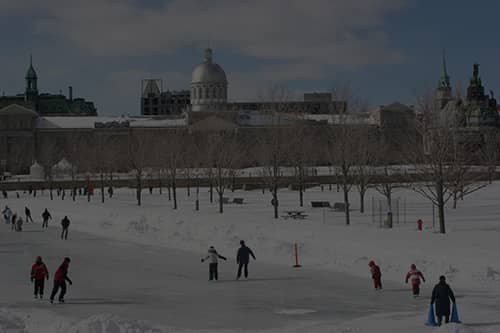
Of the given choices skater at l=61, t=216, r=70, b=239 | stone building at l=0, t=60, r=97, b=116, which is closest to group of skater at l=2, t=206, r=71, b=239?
skater at l=61, t=216, r=70, b=239

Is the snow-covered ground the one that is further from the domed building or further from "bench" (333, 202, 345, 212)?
the domed building

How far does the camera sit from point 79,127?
354 ft

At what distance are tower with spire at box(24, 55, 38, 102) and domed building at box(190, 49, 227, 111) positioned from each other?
4358 cm

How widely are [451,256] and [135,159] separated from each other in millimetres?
38766

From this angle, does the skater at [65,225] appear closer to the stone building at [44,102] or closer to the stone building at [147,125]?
the stone building at [147,125]

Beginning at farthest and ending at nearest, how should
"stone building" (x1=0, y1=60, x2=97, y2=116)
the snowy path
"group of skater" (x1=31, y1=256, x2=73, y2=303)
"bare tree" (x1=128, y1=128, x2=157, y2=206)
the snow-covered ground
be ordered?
"stone building" (x1=0, y1=60, x2=97, y2=116) → "bare tree" (x1=128, y1=128, x2=157, y2=206) → "group of skater" (x1=31, y1=256, x2=73, y2=303) → the snowy path → the snow-covered ground

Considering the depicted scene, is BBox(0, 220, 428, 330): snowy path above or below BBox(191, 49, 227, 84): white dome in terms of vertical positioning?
below

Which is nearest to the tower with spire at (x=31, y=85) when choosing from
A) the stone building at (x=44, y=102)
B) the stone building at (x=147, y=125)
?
the stone building at (x=44, y=102)

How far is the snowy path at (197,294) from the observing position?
14.6 m

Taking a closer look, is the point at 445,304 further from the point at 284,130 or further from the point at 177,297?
the point at 284,130

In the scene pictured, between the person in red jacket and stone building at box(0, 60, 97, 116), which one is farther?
stone building at box(0, 60, 97, 116)

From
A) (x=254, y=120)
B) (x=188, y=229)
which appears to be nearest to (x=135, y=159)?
(x=188, y=229)

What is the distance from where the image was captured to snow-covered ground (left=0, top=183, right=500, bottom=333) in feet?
46.0

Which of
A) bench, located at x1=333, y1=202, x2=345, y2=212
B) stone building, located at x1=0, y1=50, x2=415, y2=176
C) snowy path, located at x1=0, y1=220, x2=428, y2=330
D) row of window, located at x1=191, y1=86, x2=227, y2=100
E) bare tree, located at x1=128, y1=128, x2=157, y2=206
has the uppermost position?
row of window, located at x1=191, y1=86, x2=227, y2=100
